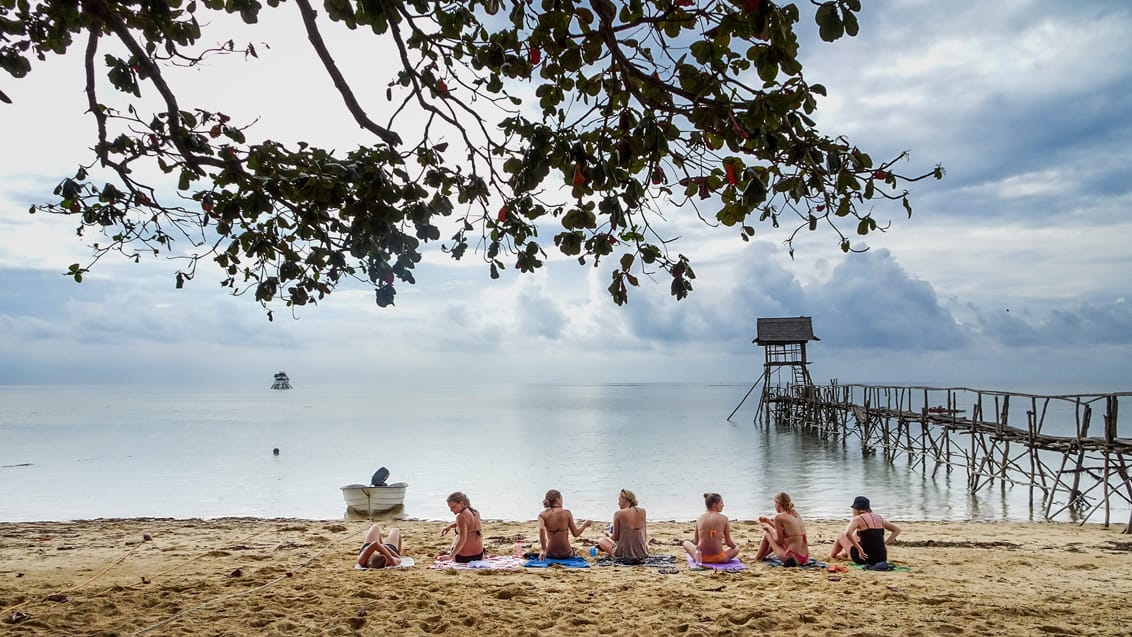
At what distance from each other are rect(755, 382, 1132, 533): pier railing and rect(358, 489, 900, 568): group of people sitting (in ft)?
24.5

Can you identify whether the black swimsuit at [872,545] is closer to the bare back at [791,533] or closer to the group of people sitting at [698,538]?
the group of people sitting at [698,538]

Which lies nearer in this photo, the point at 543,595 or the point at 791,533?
the point at 543,595

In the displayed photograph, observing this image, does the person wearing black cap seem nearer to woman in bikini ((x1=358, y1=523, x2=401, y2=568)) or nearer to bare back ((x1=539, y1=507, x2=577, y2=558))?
bare back ((x1=539, y1=507, x2=577, y2=558))

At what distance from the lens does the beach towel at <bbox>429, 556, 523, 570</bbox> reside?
842 cm

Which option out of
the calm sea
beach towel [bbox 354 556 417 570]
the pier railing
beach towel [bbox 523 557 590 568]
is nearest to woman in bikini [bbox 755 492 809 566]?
beach towel [bbox 523 557 590 568]

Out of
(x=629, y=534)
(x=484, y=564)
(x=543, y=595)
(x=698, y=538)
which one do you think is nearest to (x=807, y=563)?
(x=698, y=538)

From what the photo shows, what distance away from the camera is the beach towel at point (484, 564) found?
842 centimetres

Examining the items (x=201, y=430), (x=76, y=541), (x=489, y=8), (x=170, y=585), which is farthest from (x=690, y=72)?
(x=201, y=430)

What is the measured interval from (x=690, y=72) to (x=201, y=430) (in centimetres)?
5749

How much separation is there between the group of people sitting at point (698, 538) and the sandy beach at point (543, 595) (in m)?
0.35

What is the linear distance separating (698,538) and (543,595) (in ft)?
8.46

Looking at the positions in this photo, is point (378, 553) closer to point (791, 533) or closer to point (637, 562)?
point (637, 562)

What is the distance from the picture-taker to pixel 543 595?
693 cm

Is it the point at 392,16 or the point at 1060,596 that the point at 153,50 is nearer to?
the point at 392,16
